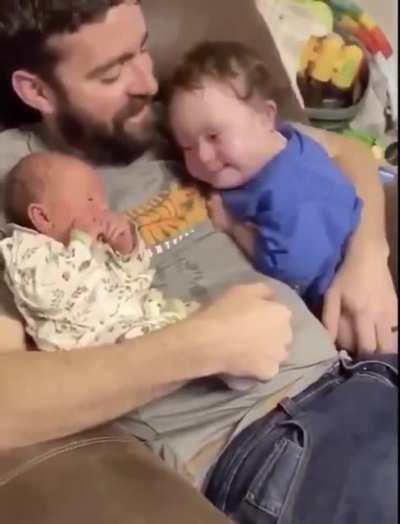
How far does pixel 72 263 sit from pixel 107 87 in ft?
1.00

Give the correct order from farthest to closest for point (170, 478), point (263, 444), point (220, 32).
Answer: point (220, 32) < point (263, 444) < point (170, 478)

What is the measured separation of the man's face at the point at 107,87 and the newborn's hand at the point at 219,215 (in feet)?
0.41

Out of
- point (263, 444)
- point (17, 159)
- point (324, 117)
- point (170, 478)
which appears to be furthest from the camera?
point (324, 117)

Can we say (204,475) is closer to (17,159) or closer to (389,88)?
(17,159)

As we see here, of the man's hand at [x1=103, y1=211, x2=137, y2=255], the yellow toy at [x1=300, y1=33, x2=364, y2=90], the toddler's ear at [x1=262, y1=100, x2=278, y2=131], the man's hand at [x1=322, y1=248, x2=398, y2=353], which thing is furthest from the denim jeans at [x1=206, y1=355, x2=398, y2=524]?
the yellow toy at [x1=300, y1=33, x2=364, y2=90]

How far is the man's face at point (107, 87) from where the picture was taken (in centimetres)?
142

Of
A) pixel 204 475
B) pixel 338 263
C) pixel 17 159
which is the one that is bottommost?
pixel 204 475

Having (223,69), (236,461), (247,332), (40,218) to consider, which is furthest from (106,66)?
(236,461)

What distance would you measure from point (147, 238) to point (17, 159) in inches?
7.9

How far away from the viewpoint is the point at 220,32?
1603 millimetres

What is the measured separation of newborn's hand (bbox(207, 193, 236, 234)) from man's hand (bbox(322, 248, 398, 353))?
0.17 meters

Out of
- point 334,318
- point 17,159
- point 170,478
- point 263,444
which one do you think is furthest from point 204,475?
point 17,159

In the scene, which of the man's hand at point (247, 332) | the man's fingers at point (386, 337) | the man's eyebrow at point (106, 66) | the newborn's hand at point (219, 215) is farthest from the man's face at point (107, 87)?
the man's fingers at point (386, 337)

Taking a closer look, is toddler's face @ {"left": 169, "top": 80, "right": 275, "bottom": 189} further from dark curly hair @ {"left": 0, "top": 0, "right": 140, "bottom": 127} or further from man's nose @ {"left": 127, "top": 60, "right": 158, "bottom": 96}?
dark curly hair @ {"left": 0, "top": 0, "right": 140, "bottom": 127}
